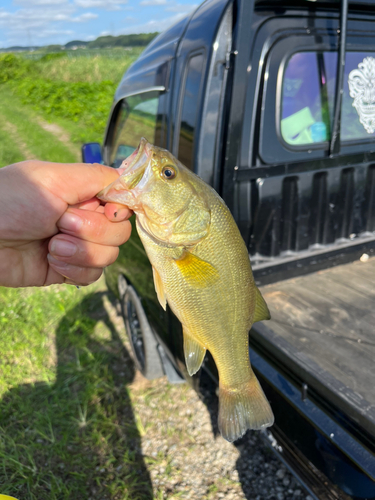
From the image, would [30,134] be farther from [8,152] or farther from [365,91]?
[365,91]

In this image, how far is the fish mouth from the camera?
1.34 m

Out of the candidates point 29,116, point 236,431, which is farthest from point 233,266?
point 29,116

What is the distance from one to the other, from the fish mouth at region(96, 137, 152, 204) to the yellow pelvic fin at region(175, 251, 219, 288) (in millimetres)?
271

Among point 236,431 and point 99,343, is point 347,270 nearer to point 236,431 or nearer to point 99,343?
point 236,431

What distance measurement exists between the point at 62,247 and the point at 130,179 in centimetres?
45

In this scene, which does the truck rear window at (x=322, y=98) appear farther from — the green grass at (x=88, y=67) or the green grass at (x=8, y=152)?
the green grass at (x=88, y=67)

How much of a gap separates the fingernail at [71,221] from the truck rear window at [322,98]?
1.52 m

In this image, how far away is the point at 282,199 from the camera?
8.74 ft

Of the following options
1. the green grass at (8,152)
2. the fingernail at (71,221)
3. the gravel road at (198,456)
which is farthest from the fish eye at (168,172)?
the green grass at (8,152)

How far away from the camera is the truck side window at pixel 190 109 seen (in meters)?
2.26

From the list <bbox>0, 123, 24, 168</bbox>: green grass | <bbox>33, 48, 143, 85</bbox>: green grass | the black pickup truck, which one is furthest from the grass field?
<bbox>33, 48, 143, 85</bbox>: green grass

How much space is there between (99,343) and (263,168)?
273cm

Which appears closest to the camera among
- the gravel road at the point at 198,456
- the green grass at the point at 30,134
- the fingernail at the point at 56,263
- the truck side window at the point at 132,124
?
the fingernail at the point at 56,263

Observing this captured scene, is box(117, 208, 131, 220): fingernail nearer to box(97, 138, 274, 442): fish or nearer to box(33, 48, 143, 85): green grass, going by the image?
box(97, 138, 274, 442): fish
